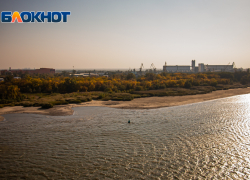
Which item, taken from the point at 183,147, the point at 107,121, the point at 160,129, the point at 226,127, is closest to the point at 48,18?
the point at 107,121

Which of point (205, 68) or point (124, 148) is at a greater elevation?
point (205, 68)

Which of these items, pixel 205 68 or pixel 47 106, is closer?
pixel 47 106

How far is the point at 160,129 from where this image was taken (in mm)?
16812

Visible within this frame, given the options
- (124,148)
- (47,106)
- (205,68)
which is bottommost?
(124,148)

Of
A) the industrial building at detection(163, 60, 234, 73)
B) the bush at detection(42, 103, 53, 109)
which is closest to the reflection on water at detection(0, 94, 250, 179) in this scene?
the bush at detection(42, 103, 53, 109)

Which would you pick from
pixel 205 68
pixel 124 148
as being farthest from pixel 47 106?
pixel 205 68

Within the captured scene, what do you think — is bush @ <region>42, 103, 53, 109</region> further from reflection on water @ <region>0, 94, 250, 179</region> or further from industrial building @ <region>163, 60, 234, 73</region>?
industrial building @ <region>163, 60, 234, 73</region>

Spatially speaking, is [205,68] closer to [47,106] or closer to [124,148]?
[47,106]

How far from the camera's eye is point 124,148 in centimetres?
1291

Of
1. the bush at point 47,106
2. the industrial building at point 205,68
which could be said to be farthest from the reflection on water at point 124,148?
the industrial building at point 205,68

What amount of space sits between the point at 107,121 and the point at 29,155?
28.3 ft

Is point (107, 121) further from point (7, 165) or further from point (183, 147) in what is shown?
point (7, 165)

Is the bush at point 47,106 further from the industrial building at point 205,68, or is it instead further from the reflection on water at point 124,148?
the industrial building at point 205,68

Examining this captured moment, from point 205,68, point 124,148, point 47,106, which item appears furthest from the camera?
point 205,68
